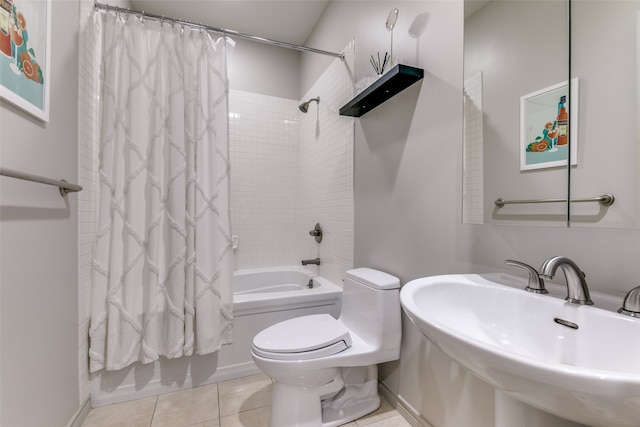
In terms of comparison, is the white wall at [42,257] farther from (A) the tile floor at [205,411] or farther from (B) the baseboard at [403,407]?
(B) the baseboard at [403,407]

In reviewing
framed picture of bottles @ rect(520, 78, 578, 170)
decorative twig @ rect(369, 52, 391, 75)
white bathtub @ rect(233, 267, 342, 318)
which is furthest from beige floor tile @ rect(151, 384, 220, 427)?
decorative twig @ rect(369, 52, 391, 75)

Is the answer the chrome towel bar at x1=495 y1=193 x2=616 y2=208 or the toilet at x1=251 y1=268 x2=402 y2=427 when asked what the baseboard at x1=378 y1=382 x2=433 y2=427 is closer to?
the toilet at x1=251 y1=268 x2=402 y2=427

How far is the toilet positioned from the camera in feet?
4.03

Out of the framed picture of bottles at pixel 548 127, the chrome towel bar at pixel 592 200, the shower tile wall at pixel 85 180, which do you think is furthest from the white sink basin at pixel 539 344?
the shower tile wall at pixel 85 180

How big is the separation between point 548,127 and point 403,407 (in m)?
1.41

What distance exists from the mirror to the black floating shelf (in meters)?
0.26

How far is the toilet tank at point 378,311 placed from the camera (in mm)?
1365

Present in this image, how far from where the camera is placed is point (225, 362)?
1.78 meters

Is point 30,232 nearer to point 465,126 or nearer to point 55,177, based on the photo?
point 55,177

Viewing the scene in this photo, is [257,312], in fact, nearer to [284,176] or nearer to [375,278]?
[375,278]

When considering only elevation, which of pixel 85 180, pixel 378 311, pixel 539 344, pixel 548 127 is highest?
pixel 548 127

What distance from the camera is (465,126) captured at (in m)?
1.12

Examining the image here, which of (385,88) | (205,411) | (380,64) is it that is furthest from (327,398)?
(380,64)

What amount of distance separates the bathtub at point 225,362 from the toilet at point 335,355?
0.40 meters
